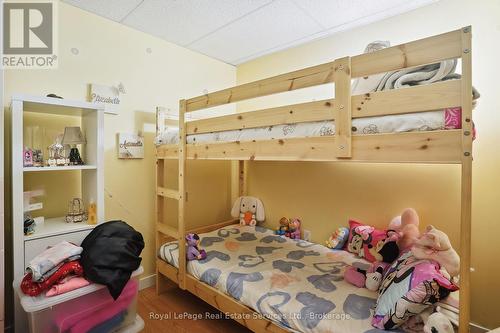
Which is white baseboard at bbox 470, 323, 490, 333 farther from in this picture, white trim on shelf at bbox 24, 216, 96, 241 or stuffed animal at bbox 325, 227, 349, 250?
white trim on shelf at bbox 24, 216, 96, 241

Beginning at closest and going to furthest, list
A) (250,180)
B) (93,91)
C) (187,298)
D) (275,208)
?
(93,91)
(187,298)
(275,208)
(250,180)

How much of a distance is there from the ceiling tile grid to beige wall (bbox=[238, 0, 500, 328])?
0.16 metres

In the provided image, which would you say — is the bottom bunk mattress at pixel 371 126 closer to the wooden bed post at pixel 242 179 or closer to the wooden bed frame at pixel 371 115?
the wooden bed frame at pixel 371 115

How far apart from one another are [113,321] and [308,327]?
1124 mm

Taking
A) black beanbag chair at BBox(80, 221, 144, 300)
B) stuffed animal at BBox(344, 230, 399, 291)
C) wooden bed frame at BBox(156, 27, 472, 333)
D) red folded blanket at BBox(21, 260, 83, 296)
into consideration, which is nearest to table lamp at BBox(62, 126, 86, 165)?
black beanbag chair at BBox(80, 221, 144, 300)

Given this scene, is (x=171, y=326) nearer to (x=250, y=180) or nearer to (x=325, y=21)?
(x=250, y=180)

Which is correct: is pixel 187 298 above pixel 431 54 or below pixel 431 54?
below

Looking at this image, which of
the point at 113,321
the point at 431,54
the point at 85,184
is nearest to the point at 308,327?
the point at 113,321

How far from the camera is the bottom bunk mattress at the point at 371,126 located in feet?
3.25

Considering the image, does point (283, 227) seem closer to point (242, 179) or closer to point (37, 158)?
point (242, 179)

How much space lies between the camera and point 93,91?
6.96 ft

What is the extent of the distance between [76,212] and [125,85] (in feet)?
3.95

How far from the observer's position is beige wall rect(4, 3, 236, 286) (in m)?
1.98

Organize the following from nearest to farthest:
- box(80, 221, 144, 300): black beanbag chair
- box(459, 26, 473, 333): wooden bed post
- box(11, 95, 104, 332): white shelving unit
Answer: box(459, 26, 473, 333): wooden bed post
box(80, 221, 144, 300): black beanbag chair
box(11, 95, 104, 332): white shelving unit
